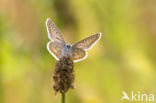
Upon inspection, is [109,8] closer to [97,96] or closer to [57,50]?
[97,96]

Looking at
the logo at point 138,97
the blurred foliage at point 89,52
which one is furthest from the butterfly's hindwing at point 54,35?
the logo at point 138,97

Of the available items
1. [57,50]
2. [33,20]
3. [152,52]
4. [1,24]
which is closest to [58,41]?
[57,50]

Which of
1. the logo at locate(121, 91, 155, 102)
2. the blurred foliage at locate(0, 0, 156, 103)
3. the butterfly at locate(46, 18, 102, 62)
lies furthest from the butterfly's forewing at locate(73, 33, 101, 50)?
the logo at locate(121, 91, 155, 102)

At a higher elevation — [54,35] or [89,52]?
[89,52]

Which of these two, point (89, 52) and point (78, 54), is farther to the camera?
point (89, 52)

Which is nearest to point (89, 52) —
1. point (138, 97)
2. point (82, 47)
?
point (138, 97)

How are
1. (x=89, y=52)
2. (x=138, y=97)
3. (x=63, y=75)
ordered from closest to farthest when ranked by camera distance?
(x=63, y=75) < (x=138, y=97) < (x=89, y=52)

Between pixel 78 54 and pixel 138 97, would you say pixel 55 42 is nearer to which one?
pixel 78 54

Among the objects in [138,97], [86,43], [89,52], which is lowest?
[138,97]
